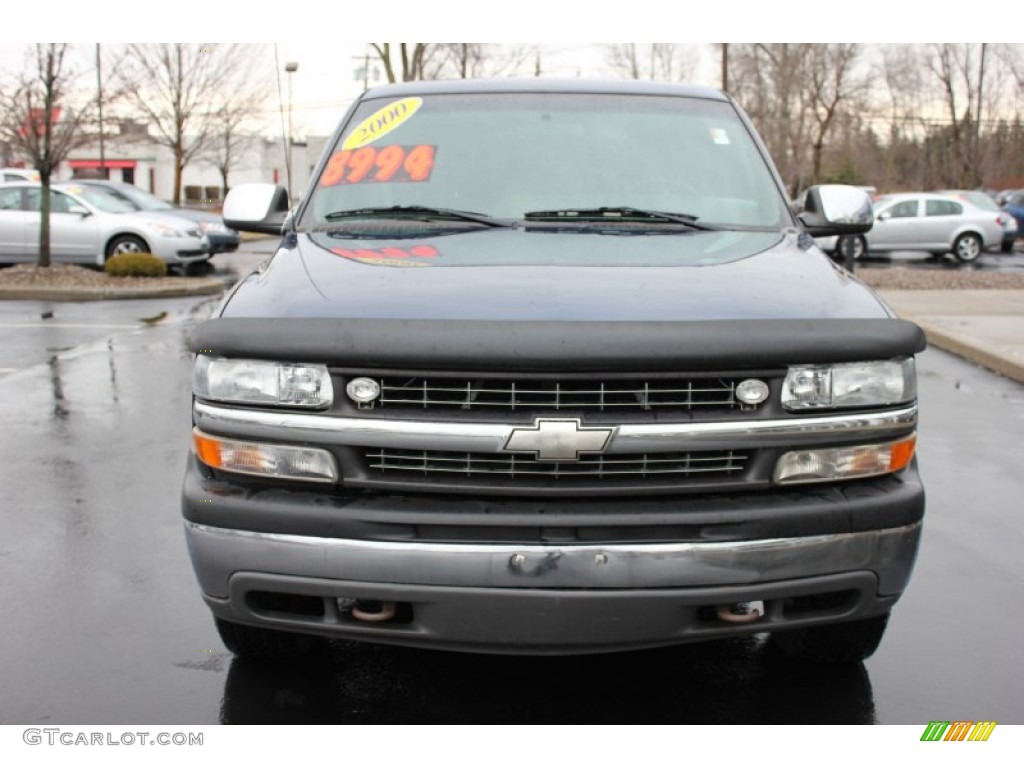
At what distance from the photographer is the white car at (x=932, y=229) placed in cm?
2433

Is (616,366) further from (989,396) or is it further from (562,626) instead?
(989,396)

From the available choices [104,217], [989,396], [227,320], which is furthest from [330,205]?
[104,217]

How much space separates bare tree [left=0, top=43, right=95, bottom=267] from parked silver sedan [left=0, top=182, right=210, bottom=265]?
3.83ft

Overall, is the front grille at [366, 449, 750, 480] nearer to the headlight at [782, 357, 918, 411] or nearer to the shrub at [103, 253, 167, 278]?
the headlight at [782, 357, 918, 411]

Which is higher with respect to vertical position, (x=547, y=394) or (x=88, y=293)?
(x=547, y=394)

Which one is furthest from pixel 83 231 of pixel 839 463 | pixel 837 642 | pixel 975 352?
pixel 839 463

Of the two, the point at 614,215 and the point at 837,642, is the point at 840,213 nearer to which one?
the point at 614,215

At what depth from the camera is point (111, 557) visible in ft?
14.6

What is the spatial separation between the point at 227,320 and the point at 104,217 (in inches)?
639

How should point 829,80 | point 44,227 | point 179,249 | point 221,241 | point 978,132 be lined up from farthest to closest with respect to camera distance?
point 829,80, point 978,132, point 221,241, point 179,249, point 44,227

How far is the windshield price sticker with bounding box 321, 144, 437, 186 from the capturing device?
4.07 metres

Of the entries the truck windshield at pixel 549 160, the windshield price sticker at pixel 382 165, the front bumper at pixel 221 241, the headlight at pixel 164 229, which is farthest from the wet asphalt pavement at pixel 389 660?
the front bumper at pixel 221 241

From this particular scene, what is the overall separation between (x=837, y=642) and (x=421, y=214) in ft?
6.38

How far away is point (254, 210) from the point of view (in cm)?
444
